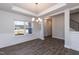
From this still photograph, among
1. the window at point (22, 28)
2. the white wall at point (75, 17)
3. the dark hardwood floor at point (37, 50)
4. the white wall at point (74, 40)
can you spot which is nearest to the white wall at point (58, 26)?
the white wall at point (75, 17)

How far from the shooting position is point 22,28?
623cm

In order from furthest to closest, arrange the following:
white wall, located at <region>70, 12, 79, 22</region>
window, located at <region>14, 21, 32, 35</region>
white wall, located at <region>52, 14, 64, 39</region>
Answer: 1. white wall, located at <region>52, 14, 64, 39</region>
2. white wall, located at <region>70, 12, 79, 22</region>
3. window, located at <region>14, 21, 32, 35</region>

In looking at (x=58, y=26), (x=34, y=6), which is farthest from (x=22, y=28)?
(x=58, y=26)

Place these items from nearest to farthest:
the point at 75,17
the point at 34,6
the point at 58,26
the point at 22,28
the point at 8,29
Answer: the point at 34,6 → the point at 8,29 → the point at 22,28 → the point at 75,17 → the point at 58,26

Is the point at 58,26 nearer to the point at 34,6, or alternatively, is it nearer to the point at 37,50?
the point at 34,6

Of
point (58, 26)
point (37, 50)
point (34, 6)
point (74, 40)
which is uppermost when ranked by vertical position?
point (34, 6)

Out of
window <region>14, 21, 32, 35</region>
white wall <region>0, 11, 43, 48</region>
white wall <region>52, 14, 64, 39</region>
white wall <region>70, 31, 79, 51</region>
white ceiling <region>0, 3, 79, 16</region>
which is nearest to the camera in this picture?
white ceiling <region>0, 3, 79, 16</region>

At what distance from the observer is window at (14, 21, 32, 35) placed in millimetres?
5662

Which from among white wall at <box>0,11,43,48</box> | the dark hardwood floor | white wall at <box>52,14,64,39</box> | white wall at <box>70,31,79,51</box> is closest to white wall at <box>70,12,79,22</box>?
white wall at <box>52,14,64,39</box>

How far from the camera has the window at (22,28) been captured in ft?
18.6

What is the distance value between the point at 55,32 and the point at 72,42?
3.96 m

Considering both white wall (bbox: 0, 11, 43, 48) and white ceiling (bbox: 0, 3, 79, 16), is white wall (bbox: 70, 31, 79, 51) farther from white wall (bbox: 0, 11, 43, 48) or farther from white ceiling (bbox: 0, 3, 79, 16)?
white wall (bbox: 0, 11, 43, 48)

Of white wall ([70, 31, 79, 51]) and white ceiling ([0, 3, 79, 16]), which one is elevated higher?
white ceiling ([0, 3, 79, 16])
